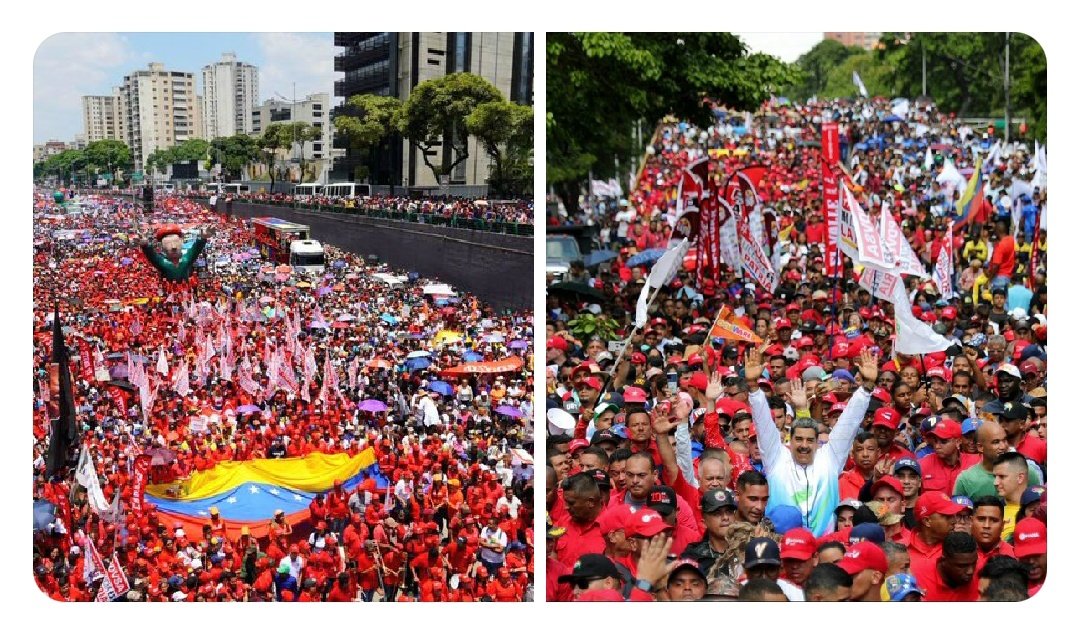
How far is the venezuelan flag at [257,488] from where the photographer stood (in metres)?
5.57

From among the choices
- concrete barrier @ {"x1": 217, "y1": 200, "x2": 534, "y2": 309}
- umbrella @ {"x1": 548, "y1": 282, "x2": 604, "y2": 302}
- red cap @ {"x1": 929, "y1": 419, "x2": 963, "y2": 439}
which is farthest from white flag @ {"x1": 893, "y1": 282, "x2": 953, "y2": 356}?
umbrella @ {"x1": 548, "y1": 282, "x2": 604, "y2": 302}

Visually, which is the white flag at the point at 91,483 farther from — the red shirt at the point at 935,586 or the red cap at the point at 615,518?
the red shirt at the point at 935,586

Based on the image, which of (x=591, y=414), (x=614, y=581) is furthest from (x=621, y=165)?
(x=614, y=581)

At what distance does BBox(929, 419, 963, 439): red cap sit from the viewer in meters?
5.64

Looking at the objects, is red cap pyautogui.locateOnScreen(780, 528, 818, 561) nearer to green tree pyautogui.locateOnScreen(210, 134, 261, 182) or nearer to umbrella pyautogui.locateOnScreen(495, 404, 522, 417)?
umbrella pyautogui.locateOnScreen(495, 404, 522, 417)

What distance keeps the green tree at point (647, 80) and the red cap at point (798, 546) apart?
4328 mm

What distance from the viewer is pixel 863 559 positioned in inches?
186

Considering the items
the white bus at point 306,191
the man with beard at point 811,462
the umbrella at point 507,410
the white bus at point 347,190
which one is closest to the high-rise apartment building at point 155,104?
the white bus at point 306,191

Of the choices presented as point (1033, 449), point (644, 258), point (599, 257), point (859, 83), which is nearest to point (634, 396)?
point (1033, 449)

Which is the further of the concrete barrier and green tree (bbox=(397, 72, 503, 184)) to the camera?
Result: the concrete barrier

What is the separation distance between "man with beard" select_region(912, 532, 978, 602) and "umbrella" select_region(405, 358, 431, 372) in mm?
2492

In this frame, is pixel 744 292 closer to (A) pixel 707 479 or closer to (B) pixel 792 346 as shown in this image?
(B) pixel 792 346

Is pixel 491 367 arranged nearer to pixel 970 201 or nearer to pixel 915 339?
pixel 915 339

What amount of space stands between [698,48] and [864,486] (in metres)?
4.70
